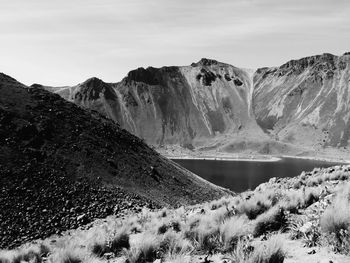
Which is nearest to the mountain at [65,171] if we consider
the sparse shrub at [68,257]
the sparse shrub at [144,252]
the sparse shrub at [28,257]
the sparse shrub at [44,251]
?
the sparse shrub at [44,251]

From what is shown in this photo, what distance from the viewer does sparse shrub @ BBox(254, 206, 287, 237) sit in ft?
31.8

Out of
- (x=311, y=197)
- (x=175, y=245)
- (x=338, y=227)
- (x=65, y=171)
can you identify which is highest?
(x=338, y=227)

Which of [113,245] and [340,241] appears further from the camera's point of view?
[113,245]

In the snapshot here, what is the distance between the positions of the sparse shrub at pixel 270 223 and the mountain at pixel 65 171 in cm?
1550

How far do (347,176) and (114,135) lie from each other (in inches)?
990

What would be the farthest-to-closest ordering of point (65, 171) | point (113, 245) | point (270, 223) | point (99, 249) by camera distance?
point (65, 171)
point (113, 245)
point (99, 249)
point (270, 223)

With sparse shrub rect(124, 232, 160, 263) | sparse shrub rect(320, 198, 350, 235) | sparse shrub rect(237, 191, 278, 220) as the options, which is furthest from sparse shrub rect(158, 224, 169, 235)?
sparse shrub rect(320, 198, 350, 235)

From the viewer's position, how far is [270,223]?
9.95 meters

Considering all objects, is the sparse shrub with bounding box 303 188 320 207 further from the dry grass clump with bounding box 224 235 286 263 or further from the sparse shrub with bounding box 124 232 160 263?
the sparse shrub with bounding box 124 232 160 263

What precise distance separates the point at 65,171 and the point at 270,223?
885 inches

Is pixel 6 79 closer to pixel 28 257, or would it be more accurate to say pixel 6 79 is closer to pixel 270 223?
pixel 28 257

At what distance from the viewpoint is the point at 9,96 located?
37.3 metres

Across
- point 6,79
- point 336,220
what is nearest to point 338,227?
point 336,220

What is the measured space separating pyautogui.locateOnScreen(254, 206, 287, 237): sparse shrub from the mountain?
15.5 meters
